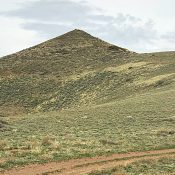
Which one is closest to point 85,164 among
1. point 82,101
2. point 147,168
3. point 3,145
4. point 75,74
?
point 147,168

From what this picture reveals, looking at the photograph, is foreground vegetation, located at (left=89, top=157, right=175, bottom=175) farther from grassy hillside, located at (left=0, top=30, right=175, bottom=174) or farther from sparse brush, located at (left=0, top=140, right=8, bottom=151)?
sparse brush, located at (left=0, top=140, right=8, bottom=151)

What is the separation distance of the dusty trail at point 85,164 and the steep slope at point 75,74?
125 ft

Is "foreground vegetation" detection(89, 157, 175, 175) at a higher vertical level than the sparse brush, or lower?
lower

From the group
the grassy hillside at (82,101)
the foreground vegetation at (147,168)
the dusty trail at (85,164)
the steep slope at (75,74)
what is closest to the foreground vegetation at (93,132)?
the grassy hillside at (82,101)

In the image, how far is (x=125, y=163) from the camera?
25016mm

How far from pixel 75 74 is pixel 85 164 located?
65637mm

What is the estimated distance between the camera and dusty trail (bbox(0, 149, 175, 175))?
2342 cm

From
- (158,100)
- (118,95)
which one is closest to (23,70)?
(118,95)

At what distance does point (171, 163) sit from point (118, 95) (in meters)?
43.3

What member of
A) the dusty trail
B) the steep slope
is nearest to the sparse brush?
the dusty trail

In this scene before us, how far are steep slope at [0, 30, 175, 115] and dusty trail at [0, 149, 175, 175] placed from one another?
125 feet

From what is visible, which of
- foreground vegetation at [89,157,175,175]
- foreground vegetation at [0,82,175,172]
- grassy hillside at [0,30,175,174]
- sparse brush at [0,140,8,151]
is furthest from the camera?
grassy hillside at [0,30,175,174]

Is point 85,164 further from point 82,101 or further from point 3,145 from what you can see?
point 82,101

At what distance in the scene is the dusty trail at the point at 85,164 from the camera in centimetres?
2342
